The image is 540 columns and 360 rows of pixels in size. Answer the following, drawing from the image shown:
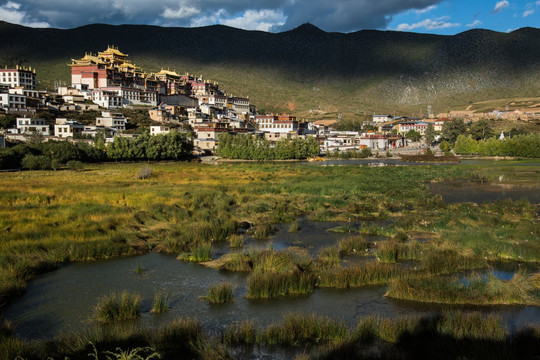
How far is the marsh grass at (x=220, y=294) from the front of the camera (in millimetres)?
13250

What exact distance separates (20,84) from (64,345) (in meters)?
108

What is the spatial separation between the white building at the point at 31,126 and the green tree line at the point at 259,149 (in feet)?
103

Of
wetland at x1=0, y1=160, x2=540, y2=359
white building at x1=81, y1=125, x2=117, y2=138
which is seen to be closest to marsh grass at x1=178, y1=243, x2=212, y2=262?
wetland at x1=0, y1=160, x2=540, y2=359

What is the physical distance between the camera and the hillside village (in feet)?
274

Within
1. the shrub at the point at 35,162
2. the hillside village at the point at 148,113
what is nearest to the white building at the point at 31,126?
the hillside village at the point at 148,113

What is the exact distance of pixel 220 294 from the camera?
13242 millimetres

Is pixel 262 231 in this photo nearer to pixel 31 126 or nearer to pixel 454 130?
pixel 31 126

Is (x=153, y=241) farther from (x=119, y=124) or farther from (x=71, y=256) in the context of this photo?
(x=119, y=124)

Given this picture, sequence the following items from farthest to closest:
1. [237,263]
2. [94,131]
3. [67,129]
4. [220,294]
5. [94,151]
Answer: [94,131], [67,129], [94,151], [237,263], [220,294]

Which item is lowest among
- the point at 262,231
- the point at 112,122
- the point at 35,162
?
the point at 262,231

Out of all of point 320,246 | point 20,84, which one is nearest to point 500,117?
point 20,84

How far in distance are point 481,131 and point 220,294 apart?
118 m

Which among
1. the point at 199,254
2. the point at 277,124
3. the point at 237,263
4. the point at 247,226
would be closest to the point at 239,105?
the point at 277,124

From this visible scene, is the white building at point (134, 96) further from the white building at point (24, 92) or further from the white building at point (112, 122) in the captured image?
the white building at point (112, 122)
